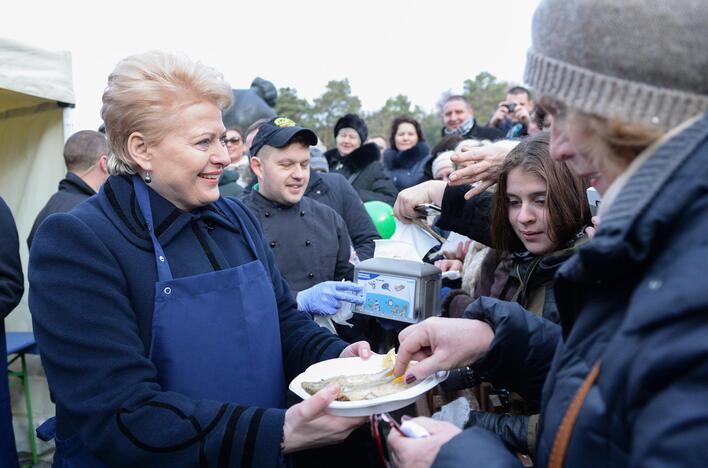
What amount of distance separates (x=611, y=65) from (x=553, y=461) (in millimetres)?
754

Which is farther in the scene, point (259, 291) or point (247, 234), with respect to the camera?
point (247, 234)

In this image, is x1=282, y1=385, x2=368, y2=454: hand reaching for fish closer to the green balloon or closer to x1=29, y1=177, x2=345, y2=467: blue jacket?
x1=29, y1=177, x2=345, y2=467: blue jacket

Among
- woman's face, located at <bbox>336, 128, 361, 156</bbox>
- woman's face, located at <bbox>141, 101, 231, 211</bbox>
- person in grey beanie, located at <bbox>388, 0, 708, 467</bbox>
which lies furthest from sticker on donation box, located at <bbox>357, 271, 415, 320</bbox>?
woman's face, located at <bbox>336, 128, 361, 156</bbox>

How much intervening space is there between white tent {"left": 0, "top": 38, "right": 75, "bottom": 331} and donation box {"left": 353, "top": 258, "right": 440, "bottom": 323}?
2749 millimetres

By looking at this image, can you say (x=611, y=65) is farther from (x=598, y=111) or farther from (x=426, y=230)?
(x=426, y=230)

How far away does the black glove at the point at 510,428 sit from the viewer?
1.90 m

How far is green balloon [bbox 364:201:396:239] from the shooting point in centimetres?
551

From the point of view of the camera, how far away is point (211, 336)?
184cm

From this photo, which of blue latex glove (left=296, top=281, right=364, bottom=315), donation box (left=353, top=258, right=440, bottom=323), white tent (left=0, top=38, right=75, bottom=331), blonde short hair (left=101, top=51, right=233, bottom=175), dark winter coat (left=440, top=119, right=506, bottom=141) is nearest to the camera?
blonde short hair (left=101, top=51, right=233, bottom=175)

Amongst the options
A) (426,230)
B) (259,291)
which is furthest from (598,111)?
(426,230)

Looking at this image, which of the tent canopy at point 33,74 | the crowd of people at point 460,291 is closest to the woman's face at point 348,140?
the tent canopy at point 33,74

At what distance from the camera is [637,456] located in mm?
844

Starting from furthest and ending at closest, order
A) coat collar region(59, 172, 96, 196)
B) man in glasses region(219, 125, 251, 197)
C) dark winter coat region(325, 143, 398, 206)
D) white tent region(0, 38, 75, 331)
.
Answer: dark winter coat region(325, 143, 398, 206) → man in glasses region(219, 125, 251, 197) → coat collar region(59, 172, 96, 196) → white tent region(0, 38, 75, 331)

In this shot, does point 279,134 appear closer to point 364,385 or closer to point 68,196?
point 68,196
